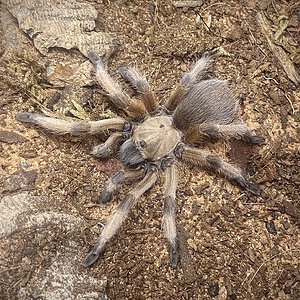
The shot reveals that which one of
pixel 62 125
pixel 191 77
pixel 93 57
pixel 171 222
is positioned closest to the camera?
pixel 171 222

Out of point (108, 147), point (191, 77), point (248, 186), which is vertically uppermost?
point (191, 77)

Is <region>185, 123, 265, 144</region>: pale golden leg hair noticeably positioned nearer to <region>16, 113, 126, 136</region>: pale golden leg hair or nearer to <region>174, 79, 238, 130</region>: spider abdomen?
<region>174, 79, 238, 130</region>: spider abdomen

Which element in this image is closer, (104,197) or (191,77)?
(104,197)

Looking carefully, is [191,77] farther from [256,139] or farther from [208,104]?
[256,139]

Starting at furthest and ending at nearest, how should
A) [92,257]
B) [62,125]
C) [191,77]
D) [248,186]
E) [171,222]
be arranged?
[191,77], [248,186], [62,125], [171,222], [92,257]

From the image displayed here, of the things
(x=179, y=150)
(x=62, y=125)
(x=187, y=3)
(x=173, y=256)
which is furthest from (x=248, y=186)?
(x=187, y=3)

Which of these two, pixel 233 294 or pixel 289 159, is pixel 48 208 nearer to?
pixel 233 294

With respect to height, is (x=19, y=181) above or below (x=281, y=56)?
below

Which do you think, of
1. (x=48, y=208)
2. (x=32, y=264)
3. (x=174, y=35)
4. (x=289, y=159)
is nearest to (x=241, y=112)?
(x=289, y=159)
